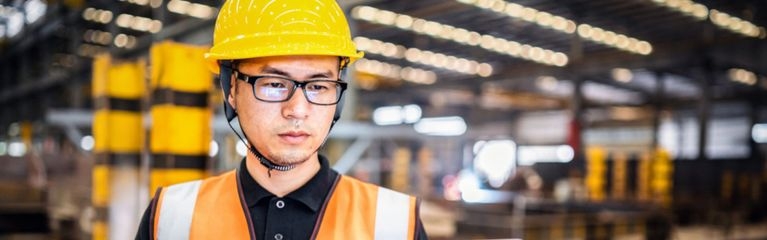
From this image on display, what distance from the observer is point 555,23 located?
16609 mm

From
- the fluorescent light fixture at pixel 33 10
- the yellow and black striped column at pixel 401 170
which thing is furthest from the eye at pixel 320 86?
the fluorescent light fixture at pixel 33 10

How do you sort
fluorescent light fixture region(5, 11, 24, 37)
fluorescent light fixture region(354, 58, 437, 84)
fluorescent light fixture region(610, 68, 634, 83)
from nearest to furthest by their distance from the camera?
fluorescent light fixture region(5, 11, 24, 37)
fluorescent light fixture region(354, 58, 437, 84)
fluorescent light fixture region(610, 68, 634, 83)

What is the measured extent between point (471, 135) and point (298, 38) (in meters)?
10.3

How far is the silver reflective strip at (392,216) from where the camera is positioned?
1.64 m

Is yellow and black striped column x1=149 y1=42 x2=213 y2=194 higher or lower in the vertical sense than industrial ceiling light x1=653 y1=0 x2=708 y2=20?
lower

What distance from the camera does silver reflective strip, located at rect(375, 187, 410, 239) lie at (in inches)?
64.5

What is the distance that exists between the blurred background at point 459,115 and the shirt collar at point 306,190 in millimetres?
3271

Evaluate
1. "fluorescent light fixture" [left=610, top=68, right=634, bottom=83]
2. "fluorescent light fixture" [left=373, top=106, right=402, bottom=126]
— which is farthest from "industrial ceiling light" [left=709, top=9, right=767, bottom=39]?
"fluorescent light fixture" [left=373, top=106, right=402, bottom=126]

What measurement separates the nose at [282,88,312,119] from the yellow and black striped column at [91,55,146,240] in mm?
4405

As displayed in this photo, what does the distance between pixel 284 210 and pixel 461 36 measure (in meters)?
18.7

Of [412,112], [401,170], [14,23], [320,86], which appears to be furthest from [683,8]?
[14,23]

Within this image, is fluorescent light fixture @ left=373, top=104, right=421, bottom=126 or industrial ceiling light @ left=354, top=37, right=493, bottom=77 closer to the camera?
industrial ceiling light @ left=354, top=37, right=493, bottom=77

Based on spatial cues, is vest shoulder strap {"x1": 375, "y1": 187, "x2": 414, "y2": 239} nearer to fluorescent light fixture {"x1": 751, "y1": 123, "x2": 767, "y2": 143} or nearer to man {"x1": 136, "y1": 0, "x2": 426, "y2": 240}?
man {"x1": 136, "y1": 0, "x2": 426, "y2": 240}

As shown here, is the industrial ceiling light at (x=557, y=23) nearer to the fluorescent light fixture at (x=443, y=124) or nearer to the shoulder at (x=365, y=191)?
the shoulder at (x=365, y=191)
